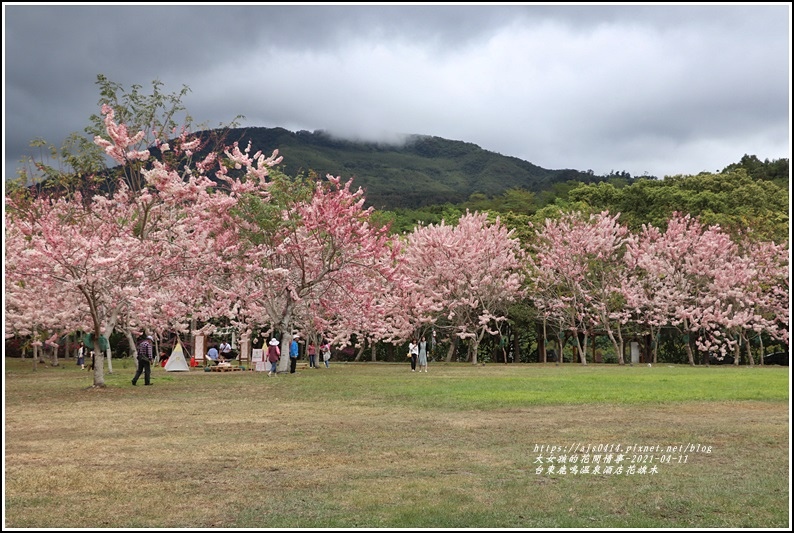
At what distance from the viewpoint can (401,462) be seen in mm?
10906

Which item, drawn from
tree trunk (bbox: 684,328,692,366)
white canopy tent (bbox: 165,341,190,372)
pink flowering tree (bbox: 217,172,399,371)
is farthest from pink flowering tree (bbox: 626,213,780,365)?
white canopy tent (bbox: 165,341,190,372)

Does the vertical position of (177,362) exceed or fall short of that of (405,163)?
it falls short

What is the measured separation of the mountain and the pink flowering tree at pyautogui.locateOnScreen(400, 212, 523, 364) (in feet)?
227

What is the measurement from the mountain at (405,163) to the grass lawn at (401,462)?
99.5m

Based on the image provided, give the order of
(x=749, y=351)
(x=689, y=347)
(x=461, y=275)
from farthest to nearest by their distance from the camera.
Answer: (x=461, y=275) → (x=689, y=347) → (x=749, y=351)

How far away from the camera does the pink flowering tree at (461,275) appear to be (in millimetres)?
45938

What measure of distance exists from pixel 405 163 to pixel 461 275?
107045mm

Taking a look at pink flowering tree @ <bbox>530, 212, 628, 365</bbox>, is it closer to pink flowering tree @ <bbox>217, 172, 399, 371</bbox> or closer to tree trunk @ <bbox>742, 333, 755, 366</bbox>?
tree trunk @ <bbox>742, 333, 755, 366</bbox>

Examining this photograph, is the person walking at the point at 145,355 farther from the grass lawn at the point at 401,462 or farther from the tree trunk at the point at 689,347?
the tree trunk at the point at 689,347

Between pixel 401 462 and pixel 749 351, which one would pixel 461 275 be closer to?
pixel 749 351

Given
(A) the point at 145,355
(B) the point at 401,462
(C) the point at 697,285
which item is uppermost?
(C) the point at 697,285

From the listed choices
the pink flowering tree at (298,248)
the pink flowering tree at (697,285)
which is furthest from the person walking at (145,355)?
the pink flowering tree at (697,285)

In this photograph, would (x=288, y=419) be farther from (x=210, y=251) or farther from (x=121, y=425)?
(x=210, y=251)

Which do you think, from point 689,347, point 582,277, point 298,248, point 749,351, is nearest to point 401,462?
point 298,248
